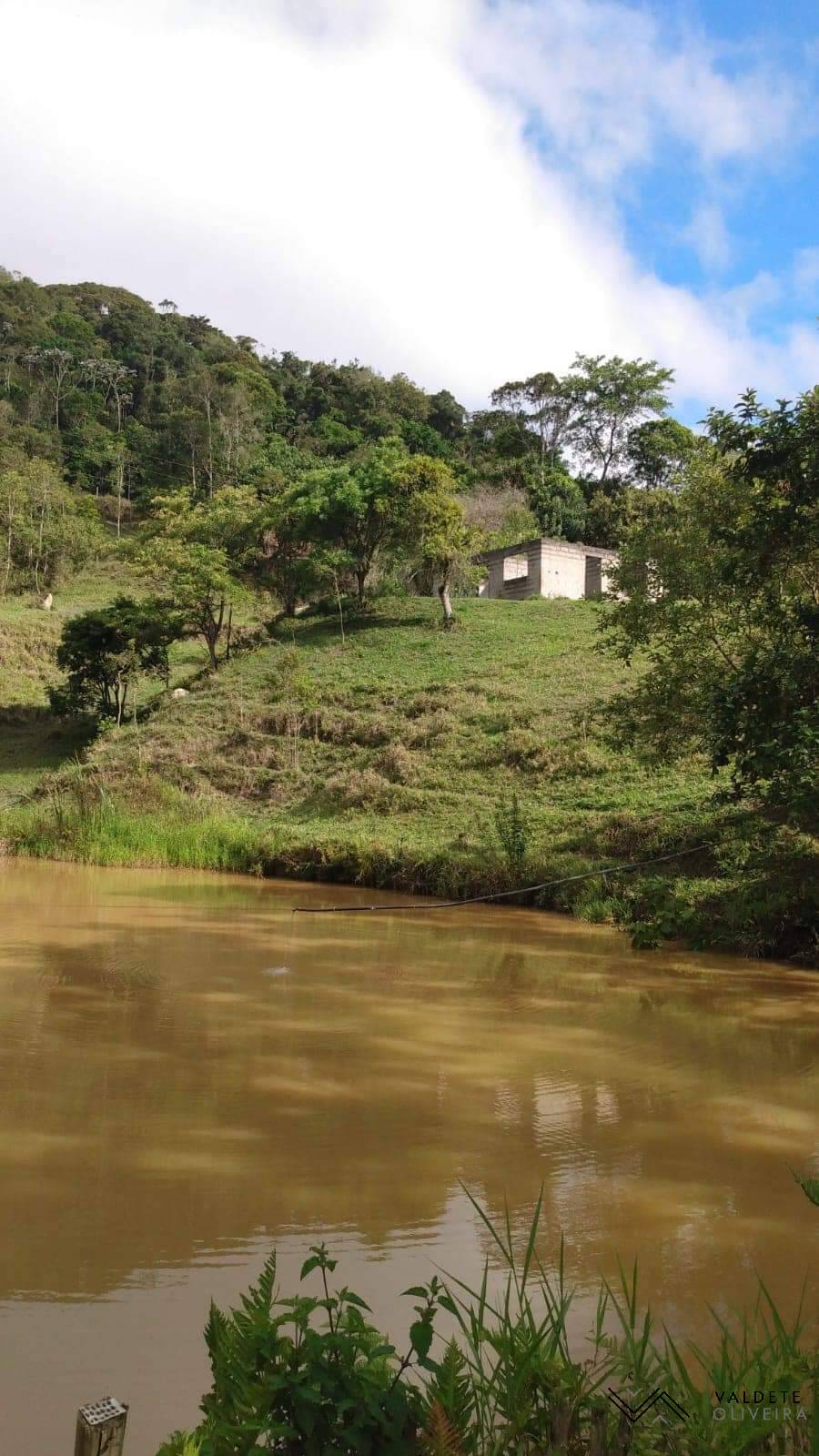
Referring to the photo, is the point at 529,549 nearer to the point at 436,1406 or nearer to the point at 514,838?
the point at 514,838

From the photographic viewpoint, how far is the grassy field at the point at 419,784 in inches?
481

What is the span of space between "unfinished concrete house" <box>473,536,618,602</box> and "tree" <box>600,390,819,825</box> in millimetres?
19206

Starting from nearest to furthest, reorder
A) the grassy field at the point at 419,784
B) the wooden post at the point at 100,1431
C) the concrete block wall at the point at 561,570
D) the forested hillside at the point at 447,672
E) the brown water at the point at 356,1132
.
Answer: the wooden post at the point at 100,1431 < the brown water at the point at 356,1132 < the forested hillside at the point at 447,672 < the grassy field at the point at 419,784 < the concrete block wall at the point at 561,570

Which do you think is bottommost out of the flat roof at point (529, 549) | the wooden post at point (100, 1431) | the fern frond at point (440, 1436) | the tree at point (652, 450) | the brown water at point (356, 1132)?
the brown water at point (356, 1132)

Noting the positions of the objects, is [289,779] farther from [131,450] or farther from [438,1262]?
[131,450]

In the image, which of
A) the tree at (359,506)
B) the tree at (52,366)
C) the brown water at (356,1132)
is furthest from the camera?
the tree at (52,366)

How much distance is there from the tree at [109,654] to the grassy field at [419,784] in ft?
3.39

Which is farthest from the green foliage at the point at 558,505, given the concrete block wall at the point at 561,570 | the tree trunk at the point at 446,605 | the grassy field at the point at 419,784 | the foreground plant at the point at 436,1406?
the foreground plant at the point at 436,1406

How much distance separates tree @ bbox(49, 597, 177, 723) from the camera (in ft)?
89.0

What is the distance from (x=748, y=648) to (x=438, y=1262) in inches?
368

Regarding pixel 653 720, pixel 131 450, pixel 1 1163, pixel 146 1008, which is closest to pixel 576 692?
pixel 653 720

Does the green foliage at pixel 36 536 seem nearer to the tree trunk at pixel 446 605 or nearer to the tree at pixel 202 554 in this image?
the tree at pixel 202 554

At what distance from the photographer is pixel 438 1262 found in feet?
13.1

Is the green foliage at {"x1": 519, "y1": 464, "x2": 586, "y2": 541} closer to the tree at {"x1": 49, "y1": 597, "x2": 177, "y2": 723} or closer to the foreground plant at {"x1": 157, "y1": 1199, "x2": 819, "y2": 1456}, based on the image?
the tree at {"x1": 49, "y1": 597, "x2": 177, "y2": 723}
